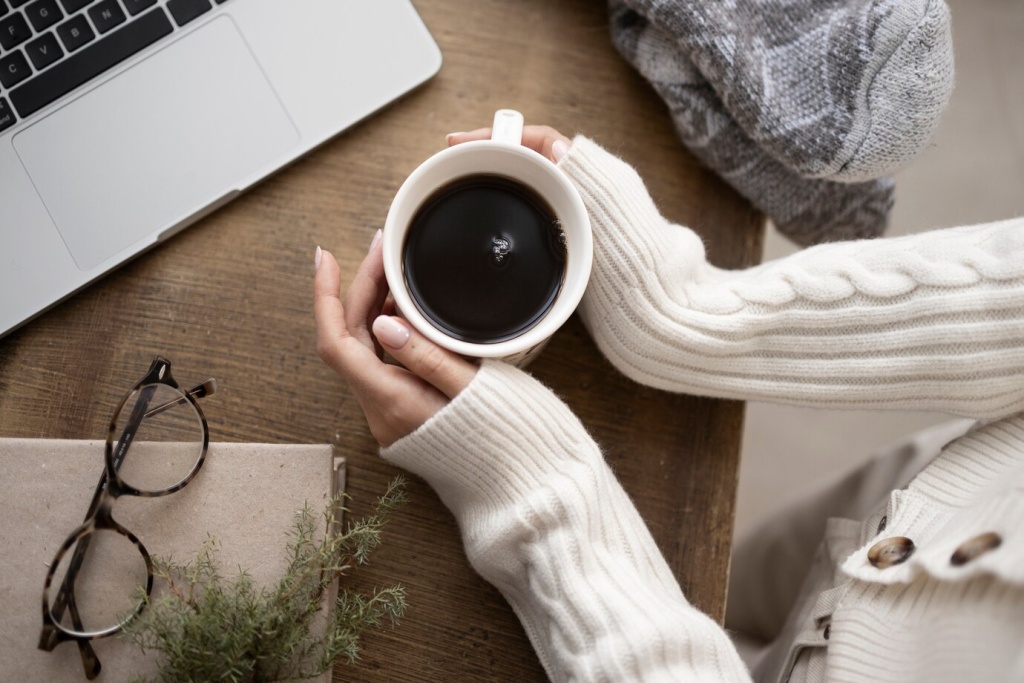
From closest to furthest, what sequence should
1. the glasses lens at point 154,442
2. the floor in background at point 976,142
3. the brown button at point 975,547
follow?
1. the brown button at point 975,547
2. the glasses lens at point 154,442
3. the floor in background at point 976,142

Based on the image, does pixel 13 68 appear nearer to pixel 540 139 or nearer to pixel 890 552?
pixel 540 139

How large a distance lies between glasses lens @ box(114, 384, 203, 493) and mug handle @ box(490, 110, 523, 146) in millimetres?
356

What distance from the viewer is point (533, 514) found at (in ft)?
1.88

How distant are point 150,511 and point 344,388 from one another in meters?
0.20

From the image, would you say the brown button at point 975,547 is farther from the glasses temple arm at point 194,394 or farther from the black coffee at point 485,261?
the glasses temple arm at point 194,394

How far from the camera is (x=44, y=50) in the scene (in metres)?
0.62

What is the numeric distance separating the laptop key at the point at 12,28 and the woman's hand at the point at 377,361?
1.11ft

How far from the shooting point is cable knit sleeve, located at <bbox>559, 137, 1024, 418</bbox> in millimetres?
576

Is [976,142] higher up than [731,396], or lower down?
lower down

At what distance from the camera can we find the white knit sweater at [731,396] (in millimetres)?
544

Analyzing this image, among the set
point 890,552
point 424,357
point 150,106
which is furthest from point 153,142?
point 890,552

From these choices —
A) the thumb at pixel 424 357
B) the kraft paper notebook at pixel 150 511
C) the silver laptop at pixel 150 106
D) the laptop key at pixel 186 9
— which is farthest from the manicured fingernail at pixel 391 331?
the laptop key at pixel 186 9

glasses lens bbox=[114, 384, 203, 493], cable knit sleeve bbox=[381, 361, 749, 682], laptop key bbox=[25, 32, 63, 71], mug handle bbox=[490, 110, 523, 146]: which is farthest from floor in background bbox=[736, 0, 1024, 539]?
laptop key bbox=[25, 32, 63, 71]

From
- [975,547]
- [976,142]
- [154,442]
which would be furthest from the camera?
[976,142]
